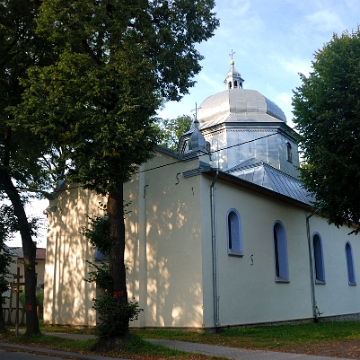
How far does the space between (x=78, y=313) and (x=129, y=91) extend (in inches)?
431

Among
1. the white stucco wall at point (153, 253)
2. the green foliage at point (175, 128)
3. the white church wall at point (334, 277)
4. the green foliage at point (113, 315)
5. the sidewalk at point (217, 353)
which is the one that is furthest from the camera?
the green foliage at point (175, 128)

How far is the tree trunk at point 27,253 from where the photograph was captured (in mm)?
15125

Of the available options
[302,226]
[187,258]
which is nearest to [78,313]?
[187,258]

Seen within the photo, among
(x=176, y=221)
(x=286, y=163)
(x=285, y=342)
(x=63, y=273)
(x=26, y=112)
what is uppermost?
(x=286, y=163)

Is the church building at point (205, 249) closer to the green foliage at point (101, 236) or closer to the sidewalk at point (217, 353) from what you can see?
the sidewalk at point (217, 353)

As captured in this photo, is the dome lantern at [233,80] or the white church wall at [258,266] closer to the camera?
the white church wall at [258,266]

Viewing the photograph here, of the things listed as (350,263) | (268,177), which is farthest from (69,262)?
(350,263)

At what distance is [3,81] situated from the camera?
16.7 metres

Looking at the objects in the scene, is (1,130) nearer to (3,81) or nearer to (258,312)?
(3,81)

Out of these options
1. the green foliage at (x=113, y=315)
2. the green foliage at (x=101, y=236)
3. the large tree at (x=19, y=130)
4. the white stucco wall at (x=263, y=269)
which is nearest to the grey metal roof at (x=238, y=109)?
the white stucco wall at (x=263, y=269)

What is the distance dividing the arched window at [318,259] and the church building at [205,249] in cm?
5

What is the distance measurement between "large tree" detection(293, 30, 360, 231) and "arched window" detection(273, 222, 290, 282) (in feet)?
11.6

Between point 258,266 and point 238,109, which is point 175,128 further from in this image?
point 258,266

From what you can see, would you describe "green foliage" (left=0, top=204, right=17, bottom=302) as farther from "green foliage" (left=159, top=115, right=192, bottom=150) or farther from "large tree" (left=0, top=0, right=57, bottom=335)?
"green foliage" (left=159, top=115, right=192, bottom=150)
